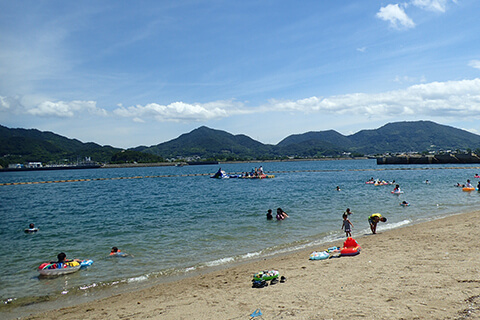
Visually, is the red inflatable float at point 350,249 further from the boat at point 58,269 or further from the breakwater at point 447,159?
the breakwater at point 447,159

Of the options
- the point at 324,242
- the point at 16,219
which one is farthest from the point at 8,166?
the point at 324,242

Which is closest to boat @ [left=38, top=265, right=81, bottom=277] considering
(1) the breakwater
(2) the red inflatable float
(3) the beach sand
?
(3) the beach sand

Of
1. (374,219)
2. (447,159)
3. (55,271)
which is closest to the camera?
(55,271)

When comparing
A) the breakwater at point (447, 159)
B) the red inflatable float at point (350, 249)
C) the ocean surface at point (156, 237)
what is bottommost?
the ocean surface at point (156, 237)

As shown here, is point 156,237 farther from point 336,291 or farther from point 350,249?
point 336,291

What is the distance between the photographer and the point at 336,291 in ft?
26.5

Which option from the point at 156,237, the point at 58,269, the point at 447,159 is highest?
the point at 447,159

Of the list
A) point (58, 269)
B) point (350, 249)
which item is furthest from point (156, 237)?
point (350, 249)

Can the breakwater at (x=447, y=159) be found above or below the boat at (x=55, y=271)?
above

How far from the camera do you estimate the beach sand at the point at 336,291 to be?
22.1ft

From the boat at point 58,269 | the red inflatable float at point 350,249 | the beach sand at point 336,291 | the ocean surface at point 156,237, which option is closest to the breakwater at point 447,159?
the ocean surface at point 156,237

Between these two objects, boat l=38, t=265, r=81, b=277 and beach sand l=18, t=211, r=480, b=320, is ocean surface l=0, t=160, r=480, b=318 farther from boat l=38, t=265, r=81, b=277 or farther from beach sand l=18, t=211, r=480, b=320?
beach sand l=18, t=211, r=480, b=320

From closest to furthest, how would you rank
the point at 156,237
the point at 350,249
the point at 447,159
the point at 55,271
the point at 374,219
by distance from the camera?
the point at 350,249, the point at 55,271, the point at 374,219, the point at 156,237, the point at 447,159

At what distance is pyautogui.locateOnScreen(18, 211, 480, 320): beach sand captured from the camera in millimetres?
6734
